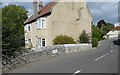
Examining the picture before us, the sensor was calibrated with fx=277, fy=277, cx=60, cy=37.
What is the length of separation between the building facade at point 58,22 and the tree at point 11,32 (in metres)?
25.2

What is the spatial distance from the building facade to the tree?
2516 centimetres

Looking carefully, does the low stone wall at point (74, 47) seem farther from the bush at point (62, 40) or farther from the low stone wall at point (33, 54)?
the bush at point (62, 40)

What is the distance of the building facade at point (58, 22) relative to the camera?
46.5 m

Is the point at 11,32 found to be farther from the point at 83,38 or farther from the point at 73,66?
the point at 83,38

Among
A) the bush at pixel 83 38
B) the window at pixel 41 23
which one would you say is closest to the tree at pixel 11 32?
the window at pixel 41 23

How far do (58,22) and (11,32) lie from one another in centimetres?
2730

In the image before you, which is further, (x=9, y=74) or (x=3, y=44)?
(x=3, y=44)

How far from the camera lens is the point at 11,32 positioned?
20203 millimetres

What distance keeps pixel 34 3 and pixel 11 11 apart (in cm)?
3315

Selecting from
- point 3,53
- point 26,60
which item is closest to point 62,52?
point 26,60

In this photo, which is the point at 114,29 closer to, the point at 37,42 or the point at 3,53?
the point at 37,42

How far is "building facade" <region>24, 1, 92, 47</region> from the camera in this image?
4650 centimetres

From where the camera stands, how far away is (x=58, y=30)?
4753 cm

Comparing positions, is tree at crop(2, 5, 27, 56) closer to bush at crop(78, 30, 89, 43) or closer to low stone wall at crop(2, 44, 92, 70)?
low stone wall at crop(2, 44, 92, 70)
